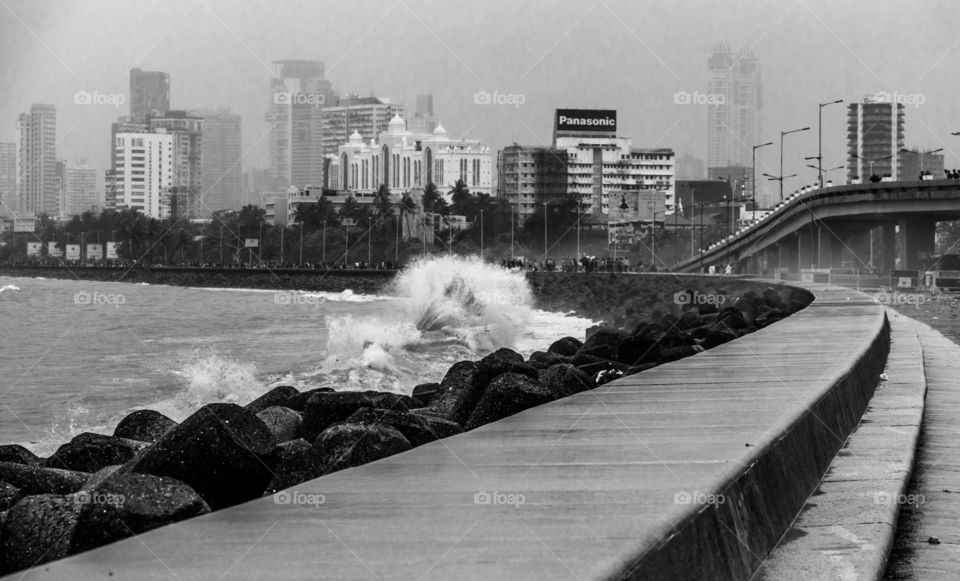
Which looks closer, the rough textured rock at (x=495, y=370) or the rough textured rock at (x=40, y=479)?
the rough textured rock at (x=40, y=479)

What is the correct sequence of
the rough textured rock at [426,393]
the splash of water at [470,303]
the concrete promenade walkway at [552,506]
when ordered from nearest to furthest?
the concrete promenade walkway at [552,506] < the rough textured rock at [426,393] < the splash of water at [470,303]

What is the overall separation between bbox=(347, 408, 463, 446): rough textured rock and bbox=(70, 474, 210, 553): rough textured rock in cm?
306

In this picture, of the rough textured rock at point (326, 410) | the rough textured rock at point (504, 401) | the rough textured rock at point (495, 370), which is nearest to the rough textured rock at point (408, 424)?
the rough textured rock at point (504, 401)

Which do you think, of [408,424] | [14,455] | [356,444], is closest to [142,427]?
[14,455]

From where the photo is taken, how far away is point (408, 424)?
9.73m

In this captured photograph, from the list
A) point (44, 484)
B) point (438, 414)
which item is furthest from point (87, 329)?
point (44, 484)

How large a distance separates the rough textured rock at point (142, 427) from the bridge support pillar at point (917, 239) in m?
88.7

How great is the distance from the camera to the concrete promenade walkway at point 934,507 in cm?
653

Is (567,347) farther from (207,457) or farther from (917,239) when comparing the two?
(917,239)

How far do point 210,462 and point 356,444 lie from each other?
931mm

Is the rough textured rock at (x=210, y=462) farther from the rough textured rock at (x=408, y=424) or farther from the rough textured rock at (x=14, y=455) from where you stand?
the rough textured rock at (x=14, y=455)

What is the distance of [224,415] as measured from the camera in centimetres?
888

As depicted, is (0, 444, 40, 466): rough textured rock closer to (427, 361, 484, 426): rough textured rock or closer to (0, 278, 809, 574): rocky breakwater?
(0, 278, 809, 574): rocky breakwater

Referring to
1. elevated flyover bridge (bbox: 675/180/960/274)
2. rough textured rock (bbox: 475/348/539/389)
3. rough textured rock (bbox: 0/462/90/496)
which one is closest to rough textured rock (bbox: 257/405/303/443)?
rough textured rock (bbox: 475/348/539/389)
